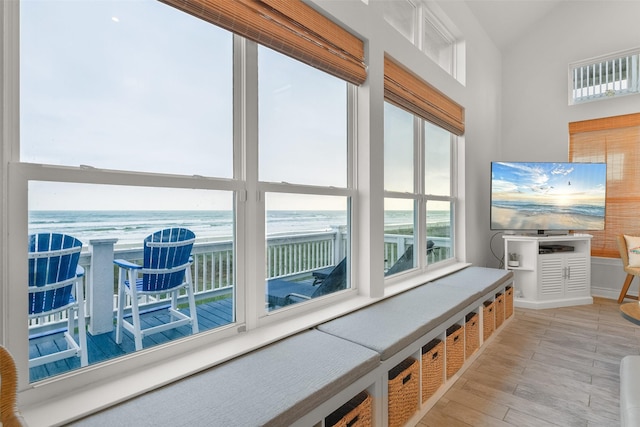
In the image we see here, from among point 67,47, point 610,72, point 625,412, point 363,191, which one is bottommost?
point 625,412

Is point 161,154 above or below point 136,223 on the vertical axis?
above

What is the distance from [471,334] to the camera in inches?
94.1

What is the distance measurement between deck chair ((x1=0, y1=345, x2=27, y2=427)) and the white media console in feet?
13.6

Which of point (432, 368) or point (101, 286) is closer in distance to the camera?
point (101, 286)

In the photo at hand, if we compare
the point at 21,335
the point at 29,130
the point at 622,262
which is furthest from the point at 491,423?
the point at 622,262

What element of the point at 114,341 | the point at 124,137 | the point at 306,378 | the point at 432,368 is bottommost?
the point at 432,368

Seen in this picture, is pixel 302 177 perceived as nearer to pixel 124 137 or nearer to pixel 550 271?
pixel 124 137

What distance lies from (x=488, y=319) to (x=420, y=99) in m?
1.94

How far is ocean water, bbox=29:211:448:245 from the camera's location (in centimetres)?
110

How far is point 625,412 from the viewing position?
4.22 ft

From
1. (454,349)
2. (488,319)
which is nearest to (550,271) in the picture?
(488,319)

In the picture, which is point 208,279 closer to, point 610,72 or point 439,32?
point 439,32

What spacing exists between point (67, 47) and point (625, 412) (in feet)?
8.23

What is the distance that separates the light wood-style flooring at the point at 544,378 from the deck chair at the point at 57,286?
1687 mm
